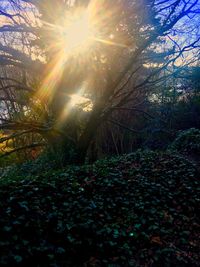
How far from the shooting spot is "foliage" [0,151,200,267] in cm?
424

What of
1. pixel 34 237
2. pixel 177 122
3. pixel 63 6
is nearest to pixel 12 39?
pixel 63 6

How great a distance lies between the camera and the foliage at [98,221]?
424cm

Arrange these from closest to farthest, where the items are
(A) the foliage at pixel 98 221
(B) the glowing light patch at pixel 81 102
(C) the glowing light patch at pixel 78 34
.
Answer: (A) the foliage at pixel 98 221
(C) the glowing light patch at pixel 78 34
(B) the glowing light patch at pixel 81 102

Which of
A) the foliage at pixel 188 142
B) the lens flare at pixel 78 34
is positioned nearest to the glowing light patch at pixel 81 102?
the lens flare at pixel 78 34

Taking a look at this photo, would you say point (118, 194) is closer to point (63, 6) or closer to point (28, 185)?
point (28, 185)

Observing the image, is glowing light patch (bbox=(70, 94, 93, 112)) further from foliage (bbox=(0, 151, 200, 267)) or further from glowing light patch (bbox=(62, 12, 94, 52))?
foliage (bbox=(0, 151, 200, 267))

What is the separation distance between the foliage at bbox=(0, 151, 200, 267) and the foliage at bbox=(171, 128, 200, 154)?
435 centimetres

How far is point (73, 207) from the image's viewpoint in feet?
17.6

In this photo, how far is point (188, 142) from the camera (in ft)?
40.1

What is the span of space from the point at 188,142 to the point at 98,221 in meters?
7.88

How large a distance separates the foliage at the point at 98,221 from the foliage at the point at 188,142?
4348mm

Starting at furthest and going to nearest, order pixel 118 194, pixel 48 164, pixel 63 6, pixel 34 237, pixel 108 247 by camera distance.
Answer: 1. pixel 48 164
2. pixel 63 6
3. pixel 118 194
4. pixel 108 247
5. pixel 34 237

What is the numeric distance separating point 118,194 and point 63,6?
21.6ft

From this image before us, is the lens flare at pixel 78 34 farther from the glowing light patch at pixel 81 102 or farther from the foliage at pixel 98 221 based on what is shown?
the foliage at pixel 98 221
